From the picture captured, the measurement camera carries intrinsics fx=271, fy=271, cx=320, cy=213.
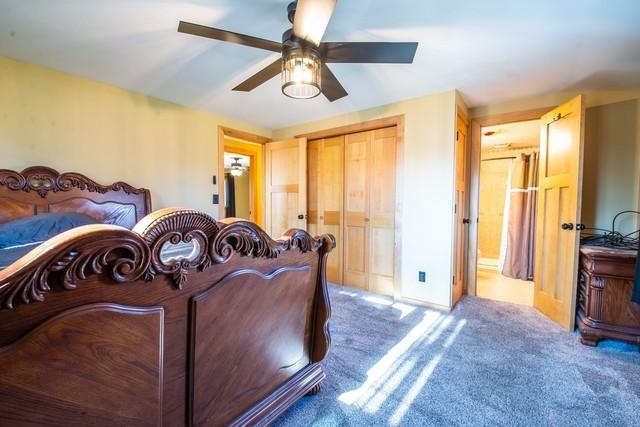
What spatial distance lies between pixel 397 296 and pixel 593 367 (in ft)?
5.09

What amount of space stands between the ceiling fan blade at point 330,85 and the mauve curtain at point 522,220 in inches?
140

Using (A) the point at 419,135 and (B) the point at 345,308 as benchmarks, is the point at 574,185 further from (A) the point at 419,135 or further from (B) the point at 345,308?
(B) the point at 345,308

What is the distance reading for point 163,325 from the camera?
86 centimetres

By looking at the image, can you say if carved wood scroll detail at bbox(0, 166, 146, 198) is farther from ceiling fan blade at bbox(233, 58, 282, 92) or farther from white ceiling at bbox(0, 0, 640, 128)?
ceiling fan blade at bbox(233, 58, 282, 92)

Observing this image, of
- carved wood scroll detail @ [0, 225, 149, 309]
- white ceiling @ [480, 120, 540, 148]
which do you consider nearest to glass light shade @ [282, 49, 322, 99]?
carved wood scroll detail @ [0, 225, 149, 309]

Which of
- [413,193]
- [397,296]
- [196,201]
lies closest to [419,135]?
[413,193]

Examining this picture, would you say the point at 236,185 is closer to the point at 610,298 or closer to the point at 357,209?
the point at 357,209

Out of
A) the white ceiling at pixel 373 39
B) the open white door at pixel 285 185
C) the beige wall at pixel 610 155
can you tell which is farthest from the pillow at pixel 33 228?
the beige wall at pixel 610 155

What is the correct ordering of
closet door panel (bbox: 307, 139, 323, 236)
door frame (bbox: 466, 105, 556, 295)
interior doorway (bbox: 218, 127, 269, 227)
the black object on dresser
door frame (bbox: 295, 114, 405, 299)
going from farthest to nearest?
1. closet door panel (bbox: 307, 139, 323, 236)
2. interior doorway (bbox: 218, 127, 269, 227)
3. door frame (bbox: 466, 105, 556, 295)
4. door frame (bbox: 295, 114, 405, 299)
5. the black object on dresser

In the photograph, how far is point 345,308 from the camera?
2.76 meters

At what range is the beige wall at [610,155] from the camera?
8.03ft

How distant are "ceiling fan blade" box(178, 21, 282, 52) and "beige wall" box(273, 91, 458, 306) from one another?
1802 mm

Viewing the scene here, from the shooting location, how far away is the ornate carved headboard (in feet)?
6.66

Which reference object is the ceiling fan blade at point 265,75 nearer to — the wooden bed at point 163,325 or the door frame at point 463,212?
the wooden bed at point 163,325
